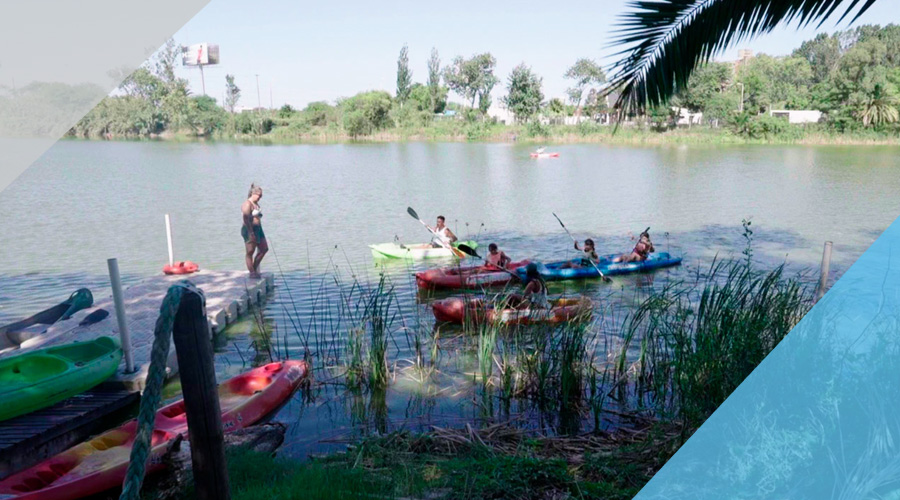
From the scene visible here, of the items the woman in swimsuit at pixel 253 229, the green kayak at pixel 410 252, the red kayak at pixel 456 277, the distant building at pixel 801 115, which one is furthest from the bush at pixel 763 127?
the woman in swimsuit at pixel 253 229

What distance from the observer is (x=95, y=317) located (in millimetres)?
7984

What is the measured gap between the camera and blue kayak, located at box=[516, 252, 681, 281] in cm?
1119

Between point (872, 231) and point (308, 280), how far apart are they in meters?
12.8

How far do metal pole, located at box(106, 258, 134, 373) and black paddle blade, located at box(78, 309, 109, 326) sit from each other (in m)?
1.84

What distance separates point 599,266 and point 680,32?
7.35 meters

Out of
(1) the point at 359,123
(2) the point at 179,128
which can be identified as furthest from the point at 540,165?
(2) the point at 179,128

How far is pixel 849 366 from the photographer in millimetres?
4957

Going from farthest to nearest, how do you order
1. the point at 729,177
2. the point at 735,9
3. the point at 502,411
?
the point at 729,177 → the point at 502,411 → the point at 735,9

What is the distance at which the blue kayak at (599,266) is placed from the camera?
11.2 metres

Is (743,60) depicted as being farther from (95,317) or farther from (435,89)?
(95,317)

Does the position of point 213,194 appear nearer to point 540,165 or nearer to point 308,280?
point 308,280

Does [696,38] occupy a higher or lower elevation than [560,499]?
higher

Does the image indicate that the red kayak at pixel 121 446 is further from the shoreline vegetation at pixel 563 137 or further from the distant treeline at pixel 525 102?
the shoreline vegetation at pixel 563 137

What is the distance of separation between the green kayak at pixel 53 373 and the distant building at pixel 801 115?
40566 mm
